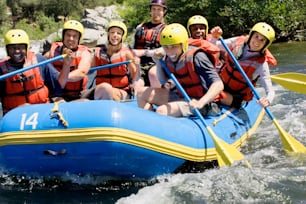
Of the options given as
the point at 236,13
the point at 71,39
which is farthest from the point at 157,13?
the point at 236,13

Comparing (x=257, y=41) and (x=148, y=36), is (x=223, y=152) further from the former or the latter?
(x=148, y=36)

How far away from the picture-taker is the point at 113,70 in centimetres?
556

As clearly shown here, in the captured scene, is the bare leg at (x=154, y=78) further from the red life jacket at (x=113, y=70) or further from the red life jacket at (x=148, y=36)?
the red life jacket at (x=148, y=36)

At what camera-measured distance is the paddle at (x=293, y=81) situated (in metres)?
5.53

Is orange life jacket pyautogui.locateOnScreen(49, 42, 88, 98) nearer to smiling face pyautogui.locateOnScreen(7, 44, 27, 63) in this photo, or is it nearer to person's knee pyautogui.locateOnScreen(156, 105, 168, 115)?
smiling face pyautogui.locateOnScreen(7, 44, 27, 63)

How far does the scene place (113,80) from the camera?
18.5 feet

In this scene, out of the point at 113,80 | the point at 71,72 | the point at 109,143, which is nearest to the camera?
the point at 109,143

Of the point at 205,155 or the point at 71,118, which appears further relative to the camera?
the point at 205,155

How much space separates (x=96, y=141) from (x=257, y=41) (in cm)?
222

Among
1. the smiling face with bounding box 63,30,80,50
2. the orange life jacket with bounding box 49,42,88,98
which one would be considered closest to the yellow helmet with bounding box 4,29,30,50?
the smiling face with bounding box 63,30,80,50

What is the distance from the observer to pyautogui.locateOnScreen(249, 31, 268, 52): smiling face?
15.9ft

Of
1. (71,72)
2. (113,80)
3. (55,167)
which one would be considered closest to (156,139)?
(55,167)

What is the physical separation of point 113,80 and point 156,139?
207 cm

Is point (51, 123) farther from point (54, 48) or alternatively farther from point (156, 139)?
point (54, 48)
